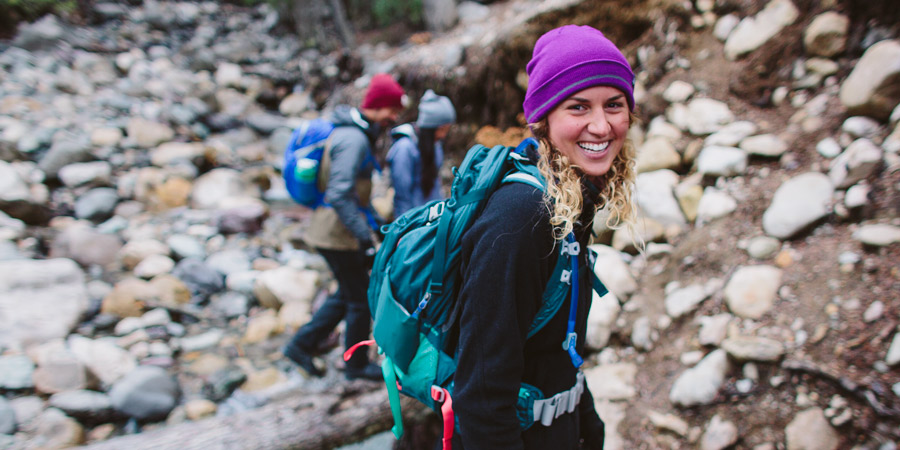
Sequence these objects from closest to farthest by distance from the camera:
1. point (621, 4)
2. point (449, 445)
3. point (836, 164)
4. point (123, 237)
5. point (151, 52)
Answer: point (449, 445), point (836, 164), point (621, 4), point (123, 237), point (151, 52)

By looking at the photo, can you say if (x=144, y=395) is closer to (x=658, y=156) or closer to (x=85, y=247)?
(x=85, y=247)

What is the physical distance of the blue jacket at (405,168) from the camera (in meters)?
3.48

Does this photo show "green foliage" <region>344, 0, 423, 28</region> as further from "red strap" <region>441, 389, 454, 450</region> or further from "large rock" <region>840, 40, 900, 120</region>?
"red strap" <region>441, 389, 454, 450</region>

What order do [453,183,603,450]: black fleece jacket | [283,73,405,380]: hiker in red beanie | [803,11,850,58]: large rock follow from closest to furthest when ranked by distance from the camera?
1. [453,183,603,450]: black fleece jacket
2. [283,73,405,380]: hiker in red beanie
3. [803,11,850,58]: large rock

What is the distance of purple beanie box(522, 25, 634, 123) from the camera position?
125 centimetres

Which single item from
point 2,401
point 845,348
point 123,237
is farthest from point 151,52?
point 845,348

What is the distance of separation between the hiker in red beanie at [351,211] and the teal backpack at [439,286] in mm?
1498

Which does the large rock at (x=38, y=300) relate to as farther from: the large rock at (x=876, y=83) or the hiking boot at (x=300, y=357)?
the large rock at (x=876, y=83)

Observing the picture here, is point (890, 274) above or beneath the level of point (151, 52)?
beneath

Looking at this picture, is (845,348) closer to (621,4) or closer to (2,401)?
(621,4)

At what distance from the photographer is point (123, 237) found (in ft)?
20.2

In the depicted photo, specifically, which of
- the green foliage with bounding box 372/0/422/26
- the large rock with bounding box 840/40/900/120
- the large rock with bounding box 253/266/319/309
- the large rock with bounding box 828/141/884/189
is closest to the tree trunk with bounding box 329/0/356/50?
the green foliage with bounding box 372/0/422/26

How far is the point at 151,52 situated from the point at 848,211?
51.3ft

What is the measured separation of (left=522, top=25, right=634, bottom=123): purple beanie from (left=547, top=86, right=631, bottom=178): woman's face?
0.08ft
